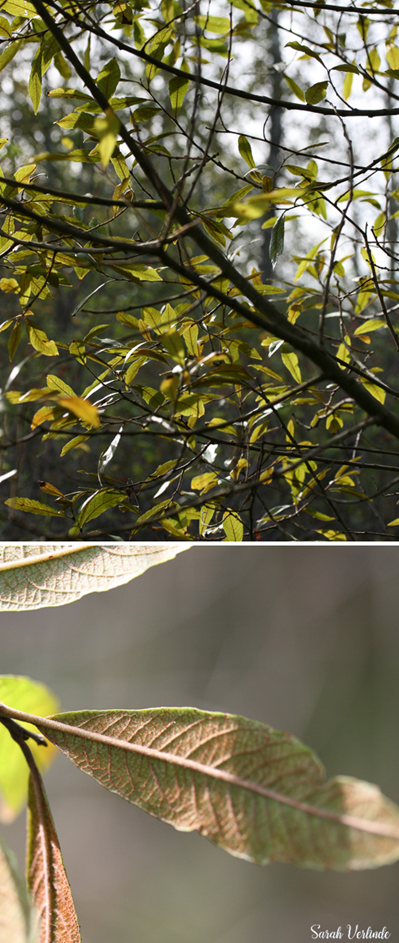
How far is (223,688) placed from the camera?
1.25 feet

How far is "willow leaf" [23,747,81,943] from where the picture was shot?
26 cm

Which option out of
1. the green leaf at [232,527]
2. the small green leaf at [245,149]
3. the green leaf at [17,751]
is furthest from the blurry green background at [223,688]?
the small green leaf at [245,149]

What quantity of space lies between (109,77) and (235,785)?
0.69 metres

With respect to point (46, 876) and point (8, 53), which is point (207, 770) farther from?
point (8, 53)

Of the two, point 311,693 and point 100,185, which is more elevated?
point 100,185

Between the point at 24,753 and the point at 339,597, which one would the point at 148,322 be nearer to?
the point at 339,597

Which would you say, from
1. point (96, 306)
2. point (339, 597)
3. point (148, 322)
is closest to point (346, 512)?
point (96, 306)

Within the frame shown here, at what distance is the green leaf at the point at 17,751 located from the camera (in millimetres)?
285

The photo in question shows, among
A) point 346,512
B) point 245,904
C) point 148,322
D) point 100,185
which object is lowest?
point 245,904

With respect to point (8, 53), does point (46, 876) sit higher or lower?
lower

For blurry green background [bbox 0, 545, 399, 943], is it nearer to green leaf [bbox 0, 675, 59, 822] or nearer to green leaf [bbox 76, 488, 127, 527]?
green leaf [bbox 0, 675, 59, 822]

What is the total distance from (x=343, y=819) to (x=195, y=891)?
0.19 m

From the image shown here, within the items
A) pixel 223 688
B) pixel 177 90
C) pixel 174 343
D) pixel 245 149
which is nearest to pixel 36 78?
pixel 177 90

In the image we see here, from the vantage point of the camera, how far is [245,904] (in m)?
0.34
